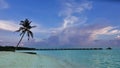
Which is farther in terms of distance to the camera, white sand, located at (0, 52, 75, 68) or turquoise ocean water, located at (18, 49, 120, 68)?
turquoise ocean water, located at (18, 49, 120, 68)

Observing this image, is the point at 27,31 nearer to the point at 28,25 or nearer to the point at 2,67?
the point at 28,25

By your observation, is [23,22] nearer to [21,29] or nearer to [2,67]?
[21,29]

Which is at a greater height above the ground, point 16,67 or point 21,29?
point 21,29

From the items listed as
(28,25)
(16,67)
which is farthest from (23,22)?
(16,67)

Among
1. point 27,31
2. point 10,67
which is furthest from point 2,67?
point 27,31

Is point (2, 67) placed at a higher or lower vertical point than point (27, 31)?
lower

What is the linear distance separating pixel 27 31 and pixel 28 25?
1812 mm

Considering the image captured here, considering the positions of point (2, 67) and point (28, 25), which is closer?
point (2, 67)

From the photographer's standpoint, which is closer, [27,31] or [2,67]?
[2,67]

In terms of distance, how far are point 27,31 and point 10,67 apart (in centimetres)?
4468

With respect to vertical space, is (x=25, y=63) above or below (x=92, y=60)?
below

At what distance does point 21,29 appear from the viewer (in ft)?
213

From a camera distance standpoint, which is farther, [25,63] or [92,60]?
[92,60]

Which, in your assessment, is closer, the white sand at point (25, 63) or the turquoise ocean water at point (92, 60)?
the white sand at point (25, 63)
